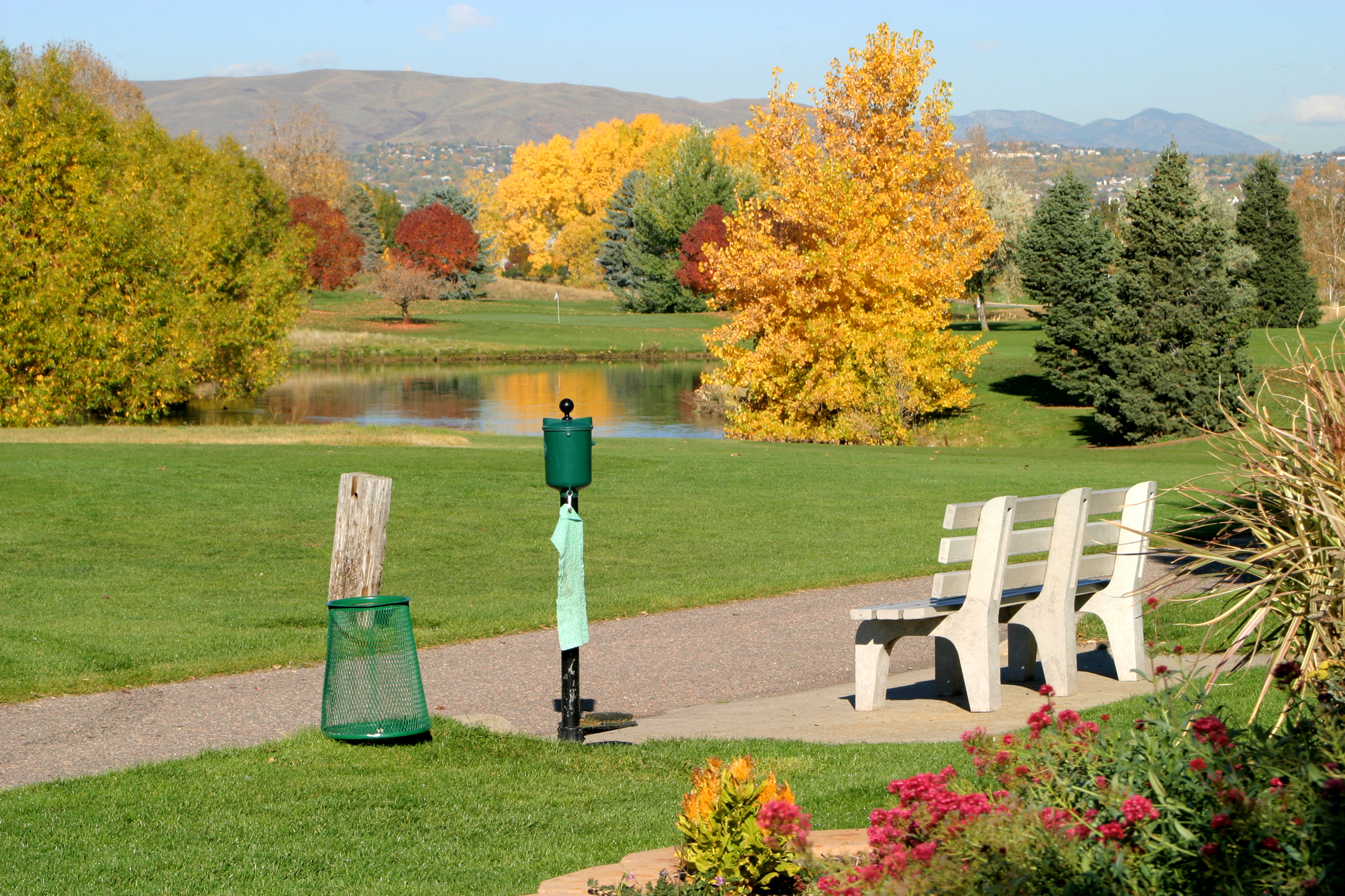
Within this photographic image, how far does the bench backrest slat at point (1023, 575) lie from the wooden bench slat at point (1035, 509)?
10.6 inches

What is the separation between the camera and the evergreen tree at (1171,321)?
31422 millimetres

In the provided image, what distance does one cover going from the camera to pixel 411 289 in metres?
77.4

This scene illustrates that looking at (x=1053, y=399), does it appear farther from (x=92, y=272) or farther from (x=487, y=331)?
(x=487, y=331)

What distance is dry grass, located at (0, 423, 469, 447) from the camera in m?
24.9

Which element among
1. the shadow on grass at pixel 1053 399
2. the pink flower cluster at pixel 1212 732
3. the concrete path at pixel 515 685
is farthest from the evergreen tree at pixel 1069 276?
the pink flower cluster at pixel 1212 732

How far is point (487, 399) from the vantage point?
4581 cm

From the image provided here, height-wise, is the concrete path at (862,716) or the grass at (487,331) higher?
the concrete path at (862,716)

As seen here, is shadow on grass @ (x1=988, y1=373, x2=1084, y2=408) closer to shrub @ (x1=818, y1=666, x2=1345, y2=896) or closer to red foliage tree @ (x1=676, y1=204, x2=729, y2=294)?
red foliage tree @ (x1=676, y1=204, x2=729, y2=294)

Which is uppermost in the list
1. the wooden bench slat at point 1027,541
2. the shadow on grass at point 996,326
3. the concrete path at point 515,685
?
the wooden bench slat at point 1027,541

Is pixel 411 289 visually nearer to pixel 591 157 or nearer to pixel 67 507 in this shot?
pixel 591 157

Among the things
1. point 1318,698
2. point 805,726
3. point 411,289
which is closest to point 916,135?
point 805,726

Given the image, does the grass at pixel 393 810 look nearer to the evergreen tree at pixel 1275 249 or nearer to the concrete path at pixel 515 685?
the concrete path at pixel 515 685

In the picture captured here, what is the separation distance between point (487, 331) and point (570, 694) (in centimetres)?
6946

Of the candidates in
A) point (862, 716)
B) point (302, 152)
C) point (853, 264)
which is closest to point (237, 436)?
point (853, 264)
